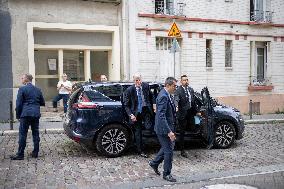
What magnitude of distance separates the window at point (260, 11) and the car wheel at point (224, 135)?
11.2 m

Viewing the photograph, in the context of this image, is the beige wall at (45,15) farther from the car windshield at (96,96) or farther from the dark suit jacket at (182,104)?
the dark suit jacket at (182,104)

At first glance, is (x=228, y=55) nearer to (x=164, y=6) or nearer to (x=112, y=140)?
(x=164, y=6)

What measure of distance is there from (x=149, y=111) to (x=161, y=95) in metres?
2.14

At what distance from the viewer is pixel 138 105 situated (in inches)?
352

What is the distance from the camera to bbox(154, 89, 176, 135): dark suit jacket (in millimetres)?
6836

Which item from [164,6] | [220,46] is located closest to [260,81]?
[220,46]

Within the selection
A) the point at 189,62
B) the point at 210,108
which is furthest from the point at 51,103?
the point at 210,108

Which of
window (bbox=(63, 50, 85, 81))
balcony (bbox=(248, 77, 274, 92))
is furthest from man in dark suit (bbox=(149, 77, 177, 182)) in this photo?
balcony (bbox=(248, 77, 274, 92))

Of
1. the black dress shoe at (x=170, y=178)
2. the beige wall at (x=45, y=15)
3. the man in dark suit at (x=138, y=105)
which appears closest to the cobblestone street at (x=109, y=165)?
the black dress shoe at (x=170, y=178)

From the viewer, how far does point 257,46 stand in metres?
20.2

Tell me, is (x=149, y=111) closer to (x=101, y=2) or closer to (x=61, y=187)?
(x=61, y=187)

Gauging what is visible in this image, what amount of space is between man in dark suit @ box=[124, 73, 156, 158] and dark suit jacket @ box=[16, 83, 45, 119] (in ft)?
7.00

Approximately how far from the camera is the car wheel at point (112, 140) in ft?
29.3

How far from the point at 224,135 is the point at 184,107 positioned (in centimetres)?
181
